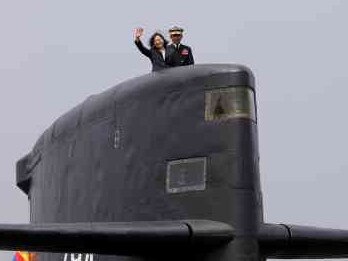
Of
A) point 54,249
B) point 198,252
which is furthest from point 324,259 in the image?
point 54,249

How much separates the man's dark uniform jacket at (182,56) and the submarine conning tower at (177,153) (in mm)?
478

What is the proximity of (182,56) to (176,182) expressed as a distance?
1449 mm

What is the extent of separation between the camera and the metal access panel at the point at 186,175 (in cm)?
650

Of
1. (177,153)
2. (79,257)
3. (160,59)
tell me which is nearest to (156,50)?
(160,59)

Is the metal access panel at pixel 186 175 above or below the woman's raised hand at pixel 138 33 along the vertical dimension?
below

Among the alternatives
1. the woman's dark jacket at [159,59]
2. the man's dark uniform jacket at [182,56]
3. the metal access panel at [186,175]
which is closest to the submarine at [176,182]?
the metal access panel at [186,175]

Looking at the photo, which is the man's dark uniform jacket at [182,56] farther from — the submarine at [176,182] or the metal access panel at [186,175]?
the metal access panel at [186,175]

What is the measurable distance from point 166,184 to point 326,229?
Answer: 5.09 feet

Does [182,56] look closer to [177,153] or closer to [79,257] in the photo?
[177,153]

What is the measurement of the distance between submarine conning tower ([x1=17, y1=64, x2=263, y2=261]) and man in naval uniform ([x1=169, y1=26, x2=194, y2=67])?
50 centimetres

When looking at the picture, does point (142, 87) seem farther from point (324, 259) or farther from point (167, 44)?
point (324, 259)

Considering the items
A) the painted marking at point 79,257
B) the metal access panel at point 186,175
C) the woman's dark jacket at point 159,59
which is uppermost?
the woman's dark jacket at point 159,59

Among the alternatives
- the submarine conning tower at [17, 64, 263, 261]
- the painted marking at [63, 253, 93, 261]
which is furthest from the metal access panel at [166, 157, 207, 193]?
the painted marking at [63, 253, 93, 261]

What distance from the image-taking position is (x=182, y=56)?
750cm
